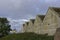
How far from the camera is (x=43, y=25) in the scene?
44.2 meters

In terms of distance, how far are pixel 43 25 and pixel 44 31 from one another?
143cm

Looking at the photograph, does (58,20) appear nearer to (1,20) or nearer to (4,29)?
(4,29)

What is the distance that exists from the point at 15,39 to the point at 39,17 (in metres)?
15.9

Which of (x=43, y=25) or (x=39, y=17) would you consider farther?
(x=39, y=17)

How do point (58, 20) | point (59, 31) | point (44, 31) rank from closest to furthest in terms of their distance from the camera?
point (59, 31) → point (58, 20) → point (44, 31)

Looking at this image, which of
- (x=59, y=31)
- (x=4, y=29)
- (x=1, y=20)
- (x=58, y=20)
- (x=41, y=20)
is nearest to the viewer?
(x=59, y=31)

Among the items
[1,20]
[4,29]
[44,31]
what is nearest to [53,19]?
[44,31]

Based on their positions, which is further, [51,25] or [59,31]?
[51,25]

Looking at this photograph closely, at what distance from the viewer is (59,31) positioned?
1243 centimetres

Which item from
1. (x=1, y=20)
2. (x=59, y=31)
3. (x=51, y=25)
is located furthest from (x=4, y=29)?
(x=59, y=31)

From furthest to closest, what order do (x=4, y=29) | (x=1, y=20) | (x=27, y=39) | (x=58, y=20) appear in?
(x=1, y=20), (x=4, y=29), (x=58, y=20), (x=27, y=39)

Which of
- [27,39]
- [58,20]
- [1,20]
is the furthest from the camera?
[1,20]

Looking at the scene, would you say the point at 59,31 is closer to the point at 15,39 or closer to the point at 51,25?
the point at 15,39

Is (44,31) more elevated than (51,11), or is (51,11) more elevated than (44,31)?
(51,11)
